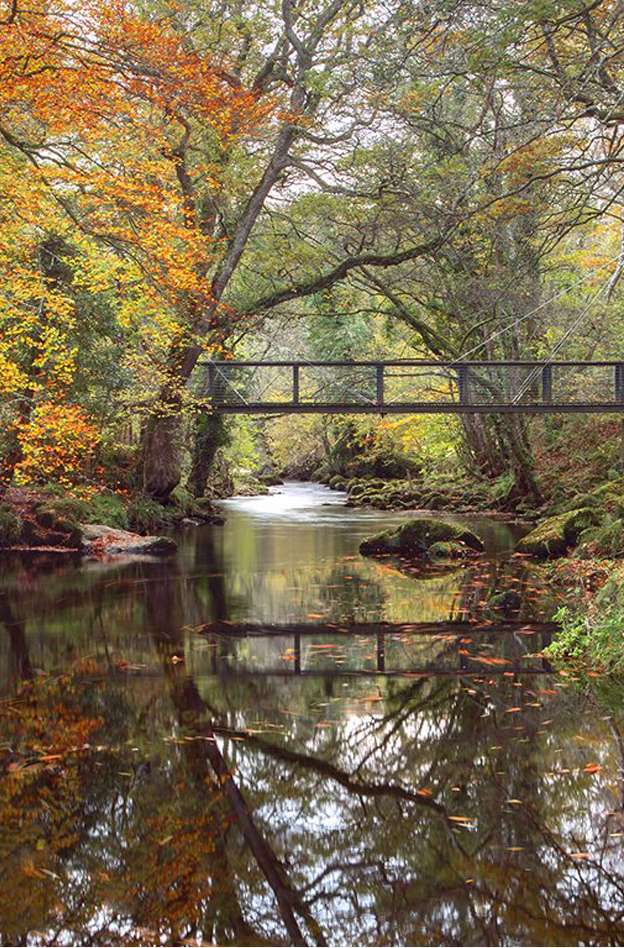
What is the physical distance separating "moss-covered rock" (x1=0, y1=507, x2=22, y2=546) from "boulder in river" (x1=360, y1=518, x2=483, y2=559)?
5.49m

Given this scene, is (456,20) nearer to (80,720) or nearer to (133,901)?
(80,720)

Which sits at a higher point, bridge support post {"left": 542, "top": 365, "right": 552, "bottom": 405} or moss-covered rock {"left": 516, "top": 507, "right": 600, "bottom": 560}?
bridge support post {"left": 542, "top": 365, "right": 552, "bottom": 405}

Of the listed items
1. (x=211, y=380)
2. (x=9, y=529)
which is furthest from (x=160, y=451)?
(x=9, y=529)

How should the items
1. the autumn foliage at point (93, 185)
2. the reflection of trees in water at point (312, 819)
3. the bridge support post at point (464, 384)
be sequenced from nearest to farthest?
the reflection of trees in water at point (312, 819) → the autumn foliage at point (93, 185) → the bridge support post at point (464, 384)

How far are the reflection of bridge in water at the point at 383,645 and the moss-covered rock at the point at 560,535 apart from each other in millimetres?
4605

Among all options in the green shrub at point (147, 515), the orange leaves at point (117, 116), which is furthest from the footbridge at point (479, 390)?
the green shrub at point (147, 515)

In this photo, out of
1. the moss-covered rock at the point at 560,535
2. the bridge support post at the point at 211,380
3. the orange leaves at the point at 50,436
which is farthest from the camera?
the bridge support post at the point at 211,380

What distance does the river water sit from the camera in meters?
3.29

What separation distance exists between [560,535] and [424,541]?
218 cm

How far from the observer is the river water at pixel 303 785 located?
3.29 metres

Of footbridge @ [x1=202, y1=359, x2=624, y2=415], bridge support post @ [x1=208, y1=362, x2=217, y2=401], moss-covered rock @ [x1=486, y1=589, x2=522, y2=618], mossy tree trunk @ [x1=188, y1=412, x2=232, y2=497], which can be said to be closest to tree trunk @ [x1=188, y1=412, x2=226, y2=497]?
mossy tree trunk @ [x1=188, y1=412, x2=232, y2=497]

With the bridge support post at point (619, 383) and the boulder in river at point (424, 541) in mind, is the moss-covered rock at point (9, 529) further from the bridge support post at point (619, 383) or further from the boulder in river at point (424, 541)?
the bridge support post at point (619, 383)

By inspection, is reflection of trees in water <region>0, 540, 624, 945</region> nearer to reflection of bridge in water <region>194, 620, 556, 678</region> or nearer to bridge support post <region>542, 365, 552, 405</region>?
reflection of bridge in water <region>194, 620, 556, 678</region>

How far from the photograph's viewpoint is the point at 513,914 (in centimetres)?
327
